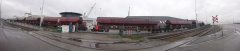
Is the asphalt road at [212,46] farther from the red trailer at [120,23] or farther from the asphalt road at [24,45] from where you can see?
the red trailer at [120,23]

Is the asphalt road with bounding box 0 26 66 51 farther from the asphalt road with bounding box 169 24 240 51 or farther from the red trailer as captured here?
the red trailer

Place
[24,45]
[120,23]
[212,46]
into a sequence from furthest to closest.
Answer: [120,23] < [212,46] < [24,45]

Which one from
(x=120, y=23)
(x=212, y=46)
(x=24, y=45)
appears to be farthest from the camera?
(x=120, y=23)

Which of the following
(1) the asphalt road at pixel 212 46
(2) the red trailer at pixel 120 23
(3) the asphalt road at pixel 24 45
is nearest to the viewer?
(3) the asphalt road at pixel 24 45

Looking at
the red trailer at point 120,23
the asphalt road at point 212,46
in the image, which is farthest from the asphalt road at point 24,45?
the red trailer at point 120,23

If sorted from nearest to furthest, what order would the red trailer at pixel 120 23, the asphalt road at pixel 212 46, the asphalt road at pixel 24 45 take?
the asphalt road at pixel 24 45 → the asphalt road at pixel 212 46 → the red trailer at pixel 120 23

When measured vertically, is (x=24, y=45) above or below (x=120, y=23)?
below

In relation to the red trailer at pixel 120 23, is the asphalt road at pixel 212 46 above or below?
below

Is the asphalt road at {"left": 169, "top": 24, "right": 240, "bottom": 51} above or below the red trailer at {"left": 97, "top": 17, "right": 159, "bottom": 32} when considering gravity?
below

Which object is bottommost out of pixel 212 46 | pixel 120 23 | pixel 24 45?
pixel 212 46

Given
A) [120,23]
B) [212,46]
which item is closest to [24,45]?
[212,46]

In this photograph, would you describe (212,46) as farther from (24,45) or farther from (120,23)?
(120,23)

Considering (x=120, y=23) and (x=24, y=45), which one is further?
(x=120, y=23)

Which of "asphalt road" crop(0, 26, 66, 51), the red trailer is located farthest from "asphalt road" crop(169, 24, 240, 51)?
the red trailer
